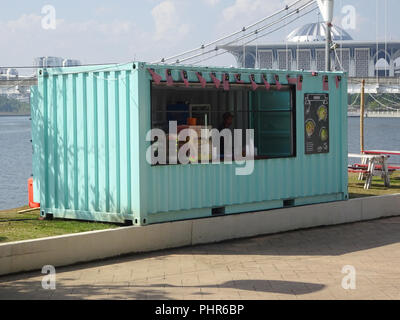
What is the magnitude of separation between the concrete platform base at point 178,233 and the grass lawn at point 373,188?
2.14 feet

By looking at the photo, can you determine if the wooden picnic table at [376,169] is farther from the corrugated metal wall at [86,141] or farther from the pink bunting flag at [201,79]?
the corrugated metal wall at [86,141]

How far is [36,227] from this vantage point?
9836 mm

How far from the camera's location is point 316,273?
8.46m

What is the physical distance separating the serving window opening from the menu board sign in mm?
274

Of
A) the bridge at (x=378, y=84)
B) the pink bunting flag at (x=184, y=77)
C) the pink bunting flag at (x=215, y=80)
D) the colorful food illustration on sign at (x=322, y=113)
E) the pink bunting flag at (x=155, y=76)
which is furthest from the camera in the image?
the bridge at (x=378, y=84)

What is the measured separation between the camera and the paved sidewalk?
747 cm

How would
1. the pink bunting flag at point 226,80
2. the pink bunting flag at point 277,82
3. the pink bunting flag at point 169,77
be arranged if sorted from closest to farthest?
1. the pink bunting flag at point 169,77
2. the pink bunting flag at point 226,80
3. the pink bunting flag at point 277,82

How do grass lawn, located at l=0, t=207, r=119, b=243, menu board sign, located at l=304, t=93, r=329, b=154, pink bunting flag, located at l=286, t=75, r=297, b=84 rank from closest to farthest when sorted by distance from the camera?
1. grass lawn, located at l=0, t=207, r=119, b=243
2. pink bunting flag, located at l=286, t=75, r=297, b=84
3. menu board sign, located at l=304, t=93, r=329, b=154

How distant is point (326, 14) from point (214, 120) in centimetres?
447

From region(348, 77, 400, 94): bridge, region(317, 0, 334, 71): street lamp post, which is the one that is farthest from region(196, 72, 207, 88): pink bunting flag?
region(348, 77, 400, 94): bridge

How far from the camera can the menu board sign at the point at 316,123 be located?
12008mm

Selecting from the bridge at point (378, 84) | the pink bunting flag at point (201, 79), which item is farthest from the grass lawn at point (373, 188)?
the bridge at point (378, 84)

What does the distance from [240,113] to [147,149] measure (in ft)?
11.5

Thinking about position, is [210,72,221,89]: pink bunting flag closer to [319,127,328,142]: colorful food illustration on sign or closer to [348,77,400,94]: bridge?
[319,127,328,142]: colorful food illustration on sign
